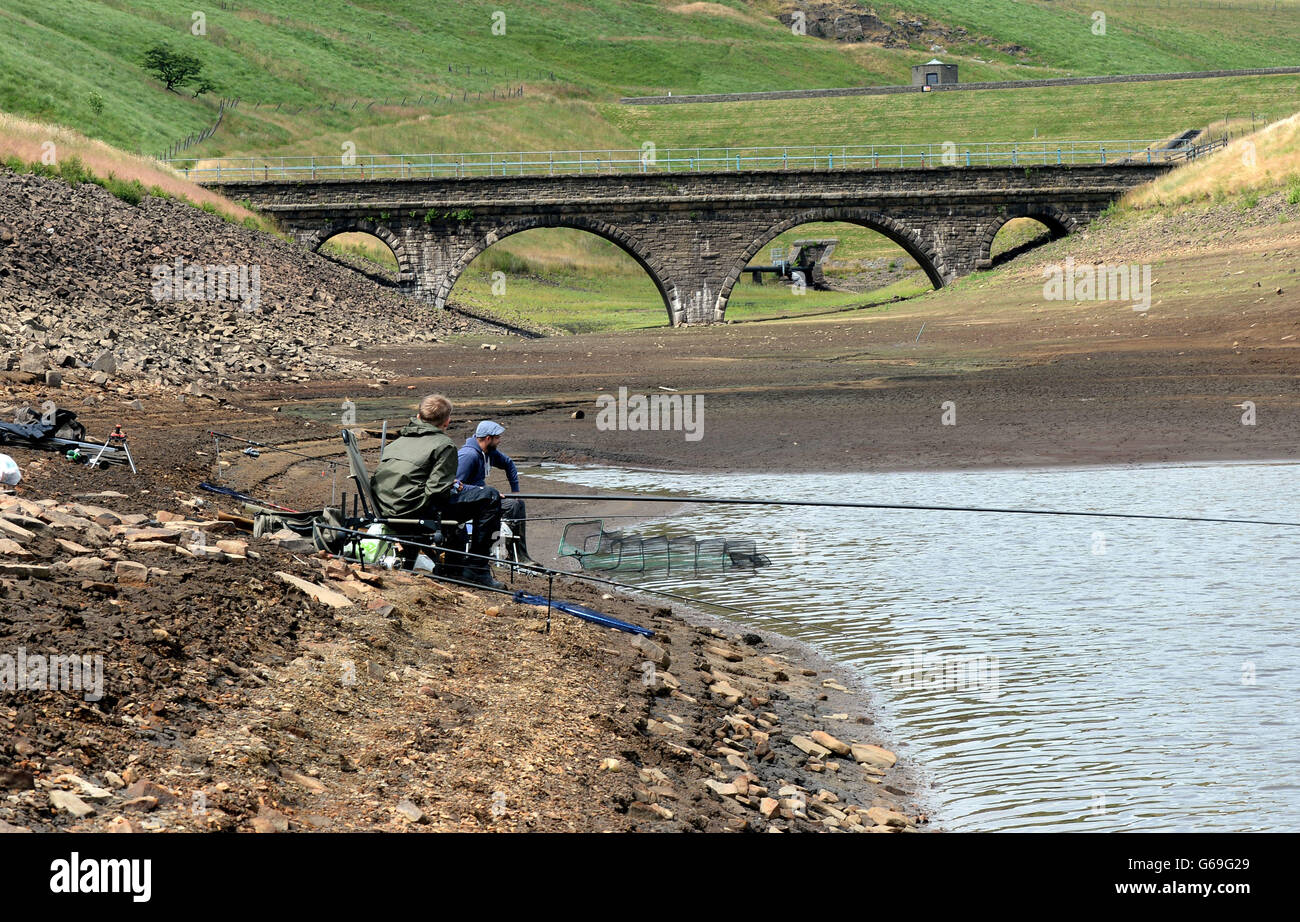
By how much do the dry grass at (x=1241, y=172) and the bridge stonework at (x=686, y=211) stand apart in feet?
20.1

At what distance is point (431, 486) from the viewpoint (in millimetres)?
8469

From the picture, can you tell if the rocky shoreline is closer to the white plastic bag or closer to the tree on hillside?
the white plastic bag

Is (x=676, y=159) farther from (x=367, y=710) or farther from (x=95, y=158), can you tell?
(x=367, y=710)

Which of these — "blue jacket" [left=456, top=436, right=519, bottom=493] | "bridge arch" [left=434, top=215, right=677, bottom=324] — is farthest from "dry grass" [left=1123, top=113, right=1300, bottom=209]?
"blue jacket" [left=456, top=436, right=519, bottom=493]

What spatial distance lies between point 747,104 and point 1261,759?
85.9m

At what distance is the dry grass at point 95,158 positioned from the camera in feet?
125

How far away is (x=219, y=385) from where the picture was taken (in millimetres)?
22969

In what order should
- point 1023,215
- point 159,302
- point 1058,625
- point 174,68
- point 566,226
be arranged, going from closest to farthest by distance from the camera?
point 1058,625 → point 159,302 → point 1023,215 → point 566,226 → point 174,68

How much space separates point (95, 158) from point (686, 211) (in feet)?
69.6

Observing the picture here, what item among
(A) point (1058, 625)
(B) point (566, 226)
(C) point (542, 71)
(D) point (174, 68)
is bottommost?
(A) point (1058, 625)

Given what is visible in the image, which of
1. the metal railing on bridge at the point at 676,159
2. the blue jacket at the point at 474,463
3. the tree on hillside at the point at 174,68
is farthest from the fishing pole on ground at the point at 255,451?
the tree on hillside at the point at 174,68

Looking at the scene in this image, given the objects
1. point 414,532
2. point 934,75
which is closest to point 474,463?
point 414,532

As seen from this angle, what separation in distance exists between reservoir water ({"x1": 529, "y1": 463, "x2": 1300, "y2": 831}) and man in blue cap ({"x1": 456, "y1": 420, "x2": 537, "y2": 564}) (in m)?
1.76
